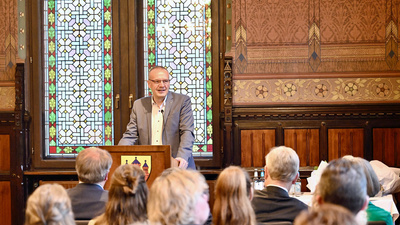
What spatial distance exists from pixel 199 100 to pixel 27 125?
1.98 m

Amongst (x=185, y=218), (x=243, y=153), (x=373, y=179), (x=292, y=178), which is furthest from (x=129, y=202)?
(x=243, y=153)

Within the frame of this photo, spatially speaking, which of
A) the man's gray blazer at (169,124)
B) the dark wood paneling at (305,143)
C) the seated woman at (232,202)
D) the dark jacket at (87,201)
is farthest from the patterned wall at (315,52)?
the seated woman at (232,202)

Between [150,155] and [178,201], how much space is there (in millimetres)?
2193

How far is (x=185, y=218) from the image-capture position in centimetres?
211

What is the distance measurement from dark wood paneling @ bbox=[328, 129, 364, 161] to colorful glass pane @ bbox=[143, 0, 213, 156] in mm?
1347

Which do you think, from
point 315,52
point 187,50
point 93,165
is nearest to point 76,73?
point 187,50

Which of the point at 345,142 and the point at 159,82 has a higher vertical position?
the point at 159,82

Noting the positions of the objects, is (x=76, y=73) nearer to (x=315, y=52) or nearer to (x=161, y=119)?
(x=161, y=119)

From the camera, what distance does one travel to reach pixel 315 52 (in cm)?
636

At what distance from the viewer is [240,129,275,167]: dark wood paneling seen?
6.39 metres

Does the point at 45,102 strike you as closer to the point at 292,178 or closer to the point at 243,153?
the point at 243,153

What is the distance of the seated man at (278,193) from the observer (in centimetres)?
321

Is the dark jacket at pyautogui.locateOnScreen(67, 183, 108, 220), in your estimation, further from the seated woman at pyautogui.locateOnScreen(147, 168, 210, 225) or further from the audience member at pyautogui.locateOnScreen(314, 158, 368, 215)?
the audience member at pyautogui.locateOnScreen(314, 158, 368, 215)

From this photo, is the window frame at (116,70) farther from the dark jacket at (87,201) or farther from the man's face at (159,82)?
the dark jacket at (87,201)
